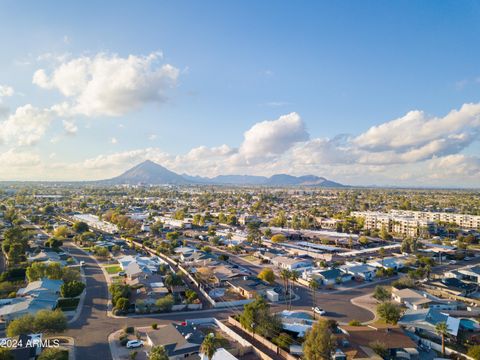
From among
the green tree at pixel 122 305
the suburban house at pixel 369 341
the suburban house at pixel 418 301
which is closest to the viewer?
the suburban house at pixel 369 341

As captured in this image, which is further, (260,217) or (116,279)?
(260,217)

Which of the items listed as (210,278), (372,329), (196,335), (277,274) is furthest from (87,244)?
(372,329)

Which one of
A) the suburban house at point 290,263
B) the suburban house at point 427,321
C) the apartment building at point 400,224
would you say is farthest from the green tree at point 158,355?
the apartment building at point 400,224

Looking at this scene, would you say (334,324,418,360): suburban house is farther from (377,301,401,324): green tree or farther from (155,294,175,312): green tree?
(155,294,175,312): green tree

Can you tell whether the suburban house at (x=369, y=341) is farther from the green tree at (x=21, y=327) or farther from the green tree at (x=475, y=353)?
the green tree at (x=21, y=327)

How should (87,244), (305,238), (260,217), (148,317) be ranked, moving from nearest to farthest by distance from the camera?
(148,317), (87,244), (305,238), (260,217)

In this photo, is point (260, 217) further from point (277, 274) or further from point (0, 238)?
point (0, 238)
